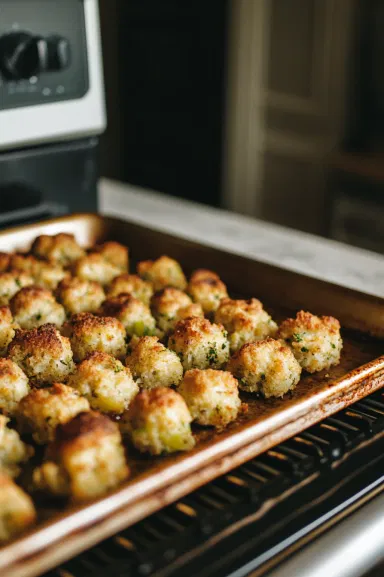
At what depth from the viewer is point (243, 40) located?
162 inches

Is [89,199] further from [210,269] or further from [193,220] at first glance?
[210,269]

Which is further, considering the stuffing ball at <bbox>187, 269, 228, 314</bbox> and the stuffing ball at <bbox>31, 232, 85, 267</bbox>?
the stuffing ball at <bbox>31, 232, 85, 267</bbox>

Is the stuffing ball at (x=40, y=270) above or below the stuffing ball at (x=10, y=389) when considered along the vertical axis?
below

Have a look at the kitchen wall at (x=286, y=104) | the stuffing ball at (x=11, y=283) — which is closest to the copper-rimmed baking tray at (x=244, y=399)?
the stuffing ball at (x=11, y=283)

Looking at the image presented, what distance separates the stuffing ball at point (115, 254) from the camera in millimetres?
1666

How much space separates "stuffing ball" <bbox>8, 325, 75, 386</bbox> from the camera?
115 cm

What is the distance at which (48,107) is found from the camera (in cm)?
167

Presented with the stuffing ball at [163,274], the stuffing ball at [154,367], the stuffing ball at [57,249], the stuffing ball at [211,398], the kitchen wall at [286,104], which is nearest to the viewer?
the stuffing ball at [211,398]

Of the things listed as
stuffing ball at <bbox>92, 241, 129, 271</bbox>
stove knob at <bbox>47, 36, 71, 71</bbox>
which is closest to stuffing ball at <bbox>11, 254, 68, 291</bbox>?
stuffing ball at <bbox>92, 241, 129, 271</bbox>

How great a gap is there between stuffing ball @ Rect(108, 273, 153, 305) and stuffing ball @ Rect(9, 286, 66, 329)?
5.3 inches

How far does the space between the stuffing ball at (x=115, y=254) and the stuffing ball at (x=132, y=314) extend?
0.30 meters

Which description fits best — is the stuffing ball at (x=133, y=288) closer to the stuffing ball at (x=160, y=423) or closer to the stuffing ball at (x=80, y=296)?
the stuffing ball at (x=80, y=296)

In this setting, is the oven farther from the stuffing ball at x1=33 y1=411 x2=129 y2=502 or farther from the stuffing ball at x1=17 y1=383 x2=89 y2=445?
the stuffing ball at x1=17 y1=383 x2=89 y2=445

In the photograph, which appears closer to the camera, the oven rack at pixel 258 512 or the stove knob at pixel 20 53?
the oven rack at pixel 258 512
